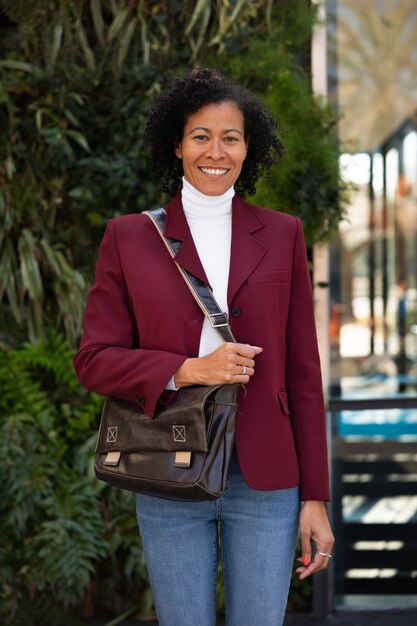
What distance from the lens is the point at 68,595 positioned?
13.6ft

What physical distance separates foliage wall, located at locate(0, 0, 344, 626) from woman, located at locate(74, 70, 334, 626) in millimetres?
1916

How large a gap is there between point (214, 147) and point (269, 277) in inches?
13.3

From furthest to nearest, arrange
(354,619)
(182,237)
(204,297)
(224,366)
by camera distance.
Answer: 1. (354,619)
2. (182,237)
3. (204,297)
4. (224,366)

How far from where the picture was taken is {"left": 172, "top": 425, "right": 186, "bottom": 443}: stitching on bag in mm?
1984

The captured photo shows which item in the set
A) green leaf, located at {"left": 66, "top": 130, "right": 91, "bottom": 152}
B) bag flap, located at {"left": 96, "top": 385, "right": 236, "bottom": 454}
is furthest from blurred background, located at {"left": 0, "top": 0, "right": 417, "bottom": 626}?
bag flap, located at {"left": 96, "top": 385, "right": 236, "bottom": 454}

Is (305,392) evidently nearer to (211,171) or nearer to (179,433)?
(179,433)

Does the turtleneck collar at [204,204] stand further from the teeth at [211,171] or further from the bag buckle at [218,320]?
the bag buckle at [218,320]

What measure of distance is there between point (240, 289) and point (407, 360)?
2452mm

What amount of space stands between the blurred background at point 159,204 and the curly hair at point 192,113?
1716mm

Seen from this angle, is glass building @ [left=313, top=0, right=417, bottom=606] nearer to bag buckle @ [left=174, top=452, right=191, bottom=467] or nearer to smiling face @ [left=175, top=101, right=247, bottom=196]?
smiling face @ [left=175, top=101, right=247, bottom=196]

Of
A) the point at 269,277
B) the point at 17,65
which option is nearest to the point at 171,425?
the point at 269,277

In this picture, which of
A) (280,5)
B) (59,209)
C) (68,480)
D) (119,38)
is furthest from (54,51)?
(68,480)

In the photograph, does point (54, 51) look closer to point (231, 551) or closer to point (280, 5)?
point (280, 5)

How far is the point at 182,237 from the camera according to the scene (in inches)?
85.4
